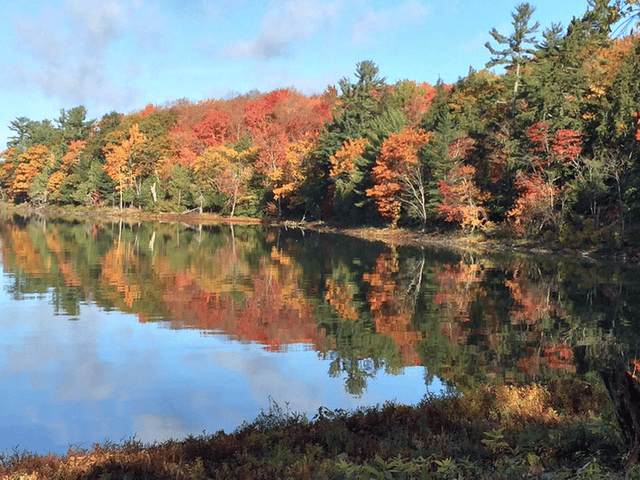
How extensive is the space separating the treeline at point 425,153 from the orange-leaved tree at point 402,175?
4.9 inches

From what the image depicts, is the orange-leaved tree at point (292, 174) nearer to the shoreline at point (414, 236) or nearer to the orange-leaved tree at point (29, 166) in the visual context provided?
the shoreline at point (414, 236)

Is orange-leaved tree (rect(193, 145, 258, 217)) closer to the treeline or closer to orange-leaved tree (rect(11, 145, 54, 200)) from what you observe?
the treeline

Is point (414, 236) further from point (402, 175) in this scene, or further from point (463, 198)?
point (463, 198)

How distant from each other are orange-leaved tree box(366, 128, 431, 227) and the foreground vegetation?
4505 centimetres

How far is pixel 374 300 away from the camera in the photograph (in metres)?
24.5

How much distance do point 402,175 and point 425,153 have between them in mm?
3034

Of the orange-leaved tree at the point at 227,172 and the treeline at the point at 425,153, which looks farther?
the orange-leaved tree at the point at 227,172

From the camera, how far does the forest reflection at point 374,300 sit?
15969mm

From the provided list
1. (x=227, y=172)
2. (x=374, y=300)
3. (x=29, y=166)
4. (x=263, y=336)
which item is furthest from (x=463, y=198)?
(x=29, y=166)

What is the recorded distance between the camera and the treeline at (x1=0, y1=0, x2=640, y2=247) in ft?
136

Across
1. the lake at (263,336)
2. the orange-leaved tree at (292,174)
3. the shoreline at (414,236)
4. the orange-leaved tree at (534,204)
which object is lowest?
the lake at (263,336)

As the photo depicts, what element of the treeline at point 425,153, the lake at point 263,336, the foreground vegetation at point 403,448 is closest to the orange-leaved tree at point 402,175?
the treeline at point 425,153

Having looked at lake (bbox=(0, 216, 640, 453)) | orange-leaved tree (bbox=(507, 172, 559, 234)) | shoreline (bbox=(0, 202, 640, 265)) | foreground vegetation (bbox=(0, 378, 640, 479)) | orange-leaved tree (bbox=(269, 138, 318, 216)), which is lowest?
lake (bbox=(0, 216, 640, 453))

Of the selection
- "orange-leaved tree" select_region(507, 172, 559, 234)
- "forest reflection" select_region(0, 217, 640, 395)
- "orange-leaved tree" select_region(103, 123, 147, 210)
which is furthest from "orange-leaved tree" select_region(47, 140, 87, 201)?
"orange-leaved tree" select_region(507, 172, 559, 234)
